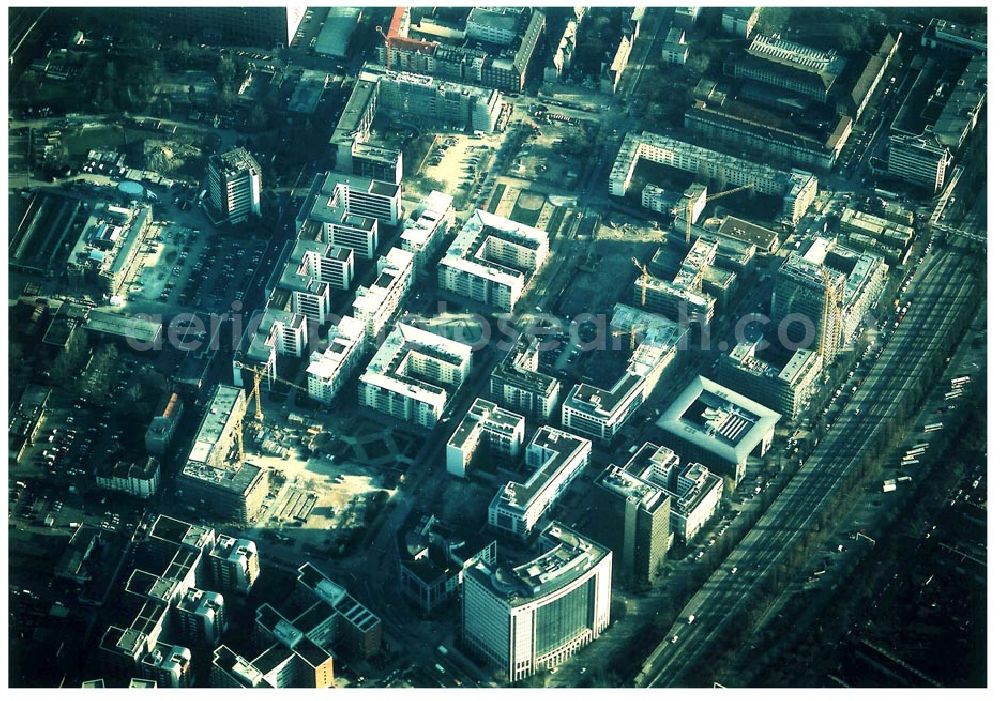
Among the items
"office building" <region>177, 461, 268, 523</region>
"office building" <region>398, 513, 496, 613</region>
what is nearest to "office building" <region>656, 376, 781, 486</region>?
"office building" <region>398, 513, 496, 613</region>

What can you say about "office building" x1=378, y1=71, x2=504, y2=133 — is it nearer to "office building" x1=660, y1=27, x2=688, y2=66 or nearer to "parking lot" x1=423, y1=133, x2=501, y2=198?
"parking lot" x1=423, y1=133, x2=501, y2=198

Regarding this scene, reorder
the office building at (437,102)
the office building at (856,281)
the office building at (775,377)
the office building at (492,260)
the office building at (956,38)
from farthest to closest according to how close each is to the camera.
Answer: the office building at (956,38), the office building at (437,102), the office building at (492,260), the office building at (856,281), the office building at (775,377)

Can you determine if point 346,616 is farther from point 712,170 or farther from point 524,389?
point 712,170

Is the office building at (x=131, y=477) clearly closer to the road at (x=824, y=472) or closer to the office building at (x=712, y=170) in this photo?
the road at (x=824, y=472)

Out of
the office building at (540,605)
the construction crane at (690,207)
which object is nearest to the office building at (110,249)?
the construction crane at (690,207)

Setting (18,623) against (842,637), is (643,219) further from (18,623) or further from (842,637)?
(18,623)

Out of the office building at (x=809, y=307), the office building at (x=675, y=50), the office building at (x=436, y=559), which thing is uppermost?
the office building at (x=675, y=50)

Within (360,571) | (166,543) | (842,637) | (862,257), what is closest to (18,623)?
(166,543)
